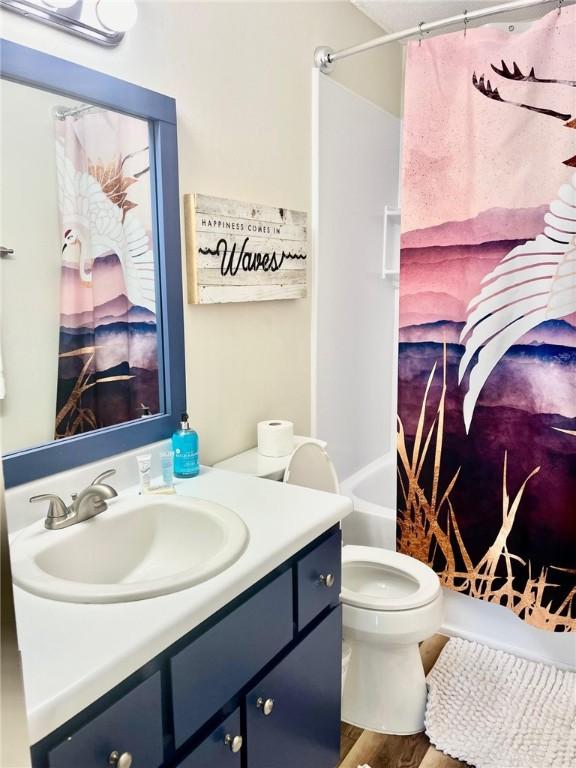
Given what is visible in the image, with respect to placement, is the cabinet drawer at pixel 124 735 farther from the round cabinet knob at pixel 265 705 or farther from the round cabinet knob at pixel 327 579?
the round cabinet knob at pixel 327 579

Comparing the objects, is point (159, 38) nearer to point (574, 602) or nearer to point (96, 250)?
point (96, 250)

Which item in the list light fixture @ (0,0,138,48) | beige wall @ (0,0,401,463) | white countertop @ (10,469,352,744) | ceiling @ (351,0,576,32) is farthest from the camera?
ceiling @ (351,0,576,32)

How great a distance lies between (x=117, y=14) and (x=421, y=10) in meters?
1.51

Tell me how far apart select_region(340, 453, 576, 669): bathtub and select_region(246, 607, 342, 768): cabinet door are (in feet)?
2.86

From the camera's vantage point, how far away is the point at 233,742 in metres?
1.11

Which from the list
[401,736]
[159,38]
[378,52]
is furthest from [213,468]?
[378,52]

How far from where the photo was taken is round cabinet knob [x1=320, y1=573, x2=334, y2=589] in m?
1.37

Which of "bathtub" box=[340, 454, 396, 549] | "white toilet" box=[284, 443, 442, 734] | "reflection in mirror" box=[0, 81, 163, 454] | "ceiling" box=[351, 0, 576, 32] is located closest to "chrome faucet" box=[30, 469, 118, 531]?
"reflection in mirror" box=[0, 81, 163, 454]

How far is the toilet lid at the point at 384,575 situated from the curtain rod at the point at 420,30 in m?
1.65

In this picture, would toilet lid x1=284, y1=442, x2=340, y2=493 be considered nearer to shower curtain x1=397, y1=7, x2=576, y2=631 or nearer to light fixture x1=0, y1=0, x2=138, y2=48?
shower curtain x1=397, y1=7, x2=576, y2=631

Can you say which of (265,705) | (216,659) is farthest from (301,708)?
(216,659)

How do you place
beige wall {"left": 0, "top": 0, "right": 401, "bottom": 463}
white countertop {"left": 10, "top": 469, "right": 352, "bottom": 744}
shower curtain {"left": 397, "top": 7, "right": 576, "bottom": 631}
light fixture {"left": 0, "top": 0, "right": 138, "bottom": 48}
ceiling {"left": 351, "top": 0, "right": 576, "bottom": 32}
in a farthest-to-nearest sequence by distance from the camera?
ceiling {"left": 351, "top": 0, "right": 576, "bottom": 32}
shower curtain {"left": 397, "top": 7, "right": 576, "bottom": 631}
beige wall {"left": 0, "top": 0, "right": 401, "bottom": 463}
light fixture {"left": 0, "top": 0, "right": 138, "bottom": 48}
white countertop {"left": 10, "top": 469, "right": 352, "bottom": 744}

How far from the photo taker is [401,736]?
1794 mm

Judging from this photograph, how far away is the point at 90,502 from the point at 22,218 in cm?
62
